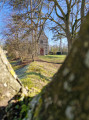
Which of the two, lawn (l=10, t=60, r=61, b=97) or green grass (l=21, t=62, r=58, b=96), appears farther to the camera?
lawn (l=10, t=60, r=61, b=97)

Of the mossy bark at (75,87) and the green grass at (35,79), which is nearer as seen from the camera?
the mossy bark at (75,87)

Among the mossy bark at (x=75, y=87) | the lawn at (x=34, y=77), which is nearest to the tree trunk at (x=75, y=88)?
the mossy bark at (x=75, y=87)

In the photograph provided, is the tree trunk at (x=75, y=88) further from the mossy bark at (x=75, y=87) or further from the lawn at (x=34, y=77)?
the lawn at (x=34, y=77)

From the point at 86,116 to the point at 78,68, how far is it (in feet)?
1.09

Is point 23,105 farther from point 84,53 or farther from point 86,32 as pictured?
point 86,32

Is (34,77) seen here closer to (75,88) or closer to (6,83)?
(6,83)

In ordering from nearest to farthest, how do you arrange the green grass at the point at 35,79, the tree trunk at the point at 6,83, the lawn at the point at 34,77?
the tree trunk at the point at 6,83 < the green grass at the point at 35,79 < the lawn at the point at 34,77

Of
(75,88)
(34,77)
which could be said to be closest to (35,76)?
(34,77)

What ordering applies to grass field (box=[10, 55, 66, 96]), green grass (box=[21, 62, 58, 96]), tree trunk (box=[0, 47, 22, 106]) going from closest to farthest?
tree trunk (box=[0, 47, 22, 106])
green grass (box=[21, 62, 58, 96])
grass field (box=[10, 55, 66, 96])

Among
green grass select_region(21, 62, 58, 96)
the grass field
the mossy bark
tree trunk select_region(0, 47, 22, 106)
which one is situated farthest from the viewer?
the grass field

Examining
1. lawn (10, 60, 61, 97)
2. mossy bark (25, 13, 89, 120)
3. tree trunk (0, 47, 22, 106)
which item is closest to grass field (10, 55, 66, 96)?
lawn (10, 60, 61, 97)

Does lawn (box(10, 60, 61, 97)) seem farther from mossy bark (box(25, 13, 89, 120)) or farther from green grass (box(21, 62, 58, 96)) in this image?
mossy bark (box(25, 13, 89, 120))

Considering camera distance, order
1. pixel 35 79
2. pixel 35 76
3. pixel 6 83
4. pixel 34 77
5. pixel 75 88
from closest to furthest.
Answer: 1. pixel 75 88
2. pixel 6 83
3. pixel 35 79
4. pixel 34 77
5. pixel 35 76

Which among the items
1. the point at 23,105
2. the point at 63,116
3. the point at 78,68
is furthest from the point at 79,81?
the point at 23,105
